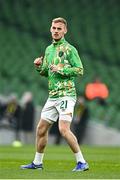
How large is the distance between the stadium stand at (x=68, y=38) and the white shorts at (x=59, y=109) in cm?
1601

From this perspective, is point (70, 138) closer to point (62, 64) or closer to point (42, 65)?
point (62, 64)

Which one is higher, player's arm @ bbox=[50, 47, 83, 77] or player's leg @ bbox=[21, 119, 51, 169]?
player's arm @ bbox=[50, 47, 83, 77]

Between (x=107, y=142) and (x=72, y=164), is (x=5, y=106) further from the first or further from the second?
(x=72, y=164)

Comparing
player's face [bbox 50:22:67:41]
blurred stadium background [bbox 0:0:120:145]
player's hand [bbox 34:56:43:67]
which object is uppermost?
blurred stadium background [bbox 0:0:120:145]

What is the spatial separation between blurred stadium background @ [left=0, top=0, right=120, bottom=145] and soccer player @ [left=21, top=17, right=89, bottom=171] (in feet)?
52.2

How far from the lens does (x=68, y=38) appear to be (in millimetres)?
32781

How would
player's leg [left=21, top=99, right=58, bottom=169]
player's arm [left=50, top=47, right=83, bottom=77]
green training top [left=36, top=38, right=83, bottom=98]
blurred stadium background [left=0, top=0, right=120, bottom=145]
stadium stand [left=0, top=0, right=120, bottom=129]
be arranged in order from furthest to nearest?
stadium stand [left=0, top=0, right=120, bottom=129], blurred stadium background [left=0, top=0, right=120, bottom=145], player's leg [left=21, top=99, right=58, bottom=169], green training top [left=36, top=38, right=83, bottom=98], player's arm [left=50, top=47, right=83, bottom=77]

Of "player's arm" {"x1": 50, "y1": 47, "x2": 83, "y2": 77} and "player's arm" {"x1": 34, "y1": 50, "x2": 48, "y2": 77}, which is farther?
"player's arm" {"x1": 34, "y1": 50, "x2": 48, "y2": 77}

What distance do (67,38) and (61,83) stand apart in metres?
20.0

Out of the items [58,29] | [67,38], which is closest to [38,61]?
[58,29]

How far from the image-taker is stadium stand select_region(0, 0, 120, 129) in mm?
30047

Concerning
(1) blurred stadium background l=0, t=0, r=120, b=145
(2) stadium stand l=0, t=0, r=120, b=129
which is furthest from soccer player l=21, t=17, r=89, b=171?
(2) stadium stand l=0, t=0, r=120, b=129

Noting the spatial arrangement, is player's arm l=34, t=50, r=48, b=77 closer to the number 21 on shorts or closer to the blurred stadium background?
the number 21 on shorts

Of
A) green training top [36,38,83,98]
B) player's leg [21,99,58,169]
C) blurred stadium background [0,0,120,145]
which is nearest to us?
green training top [36,38,83,98]
